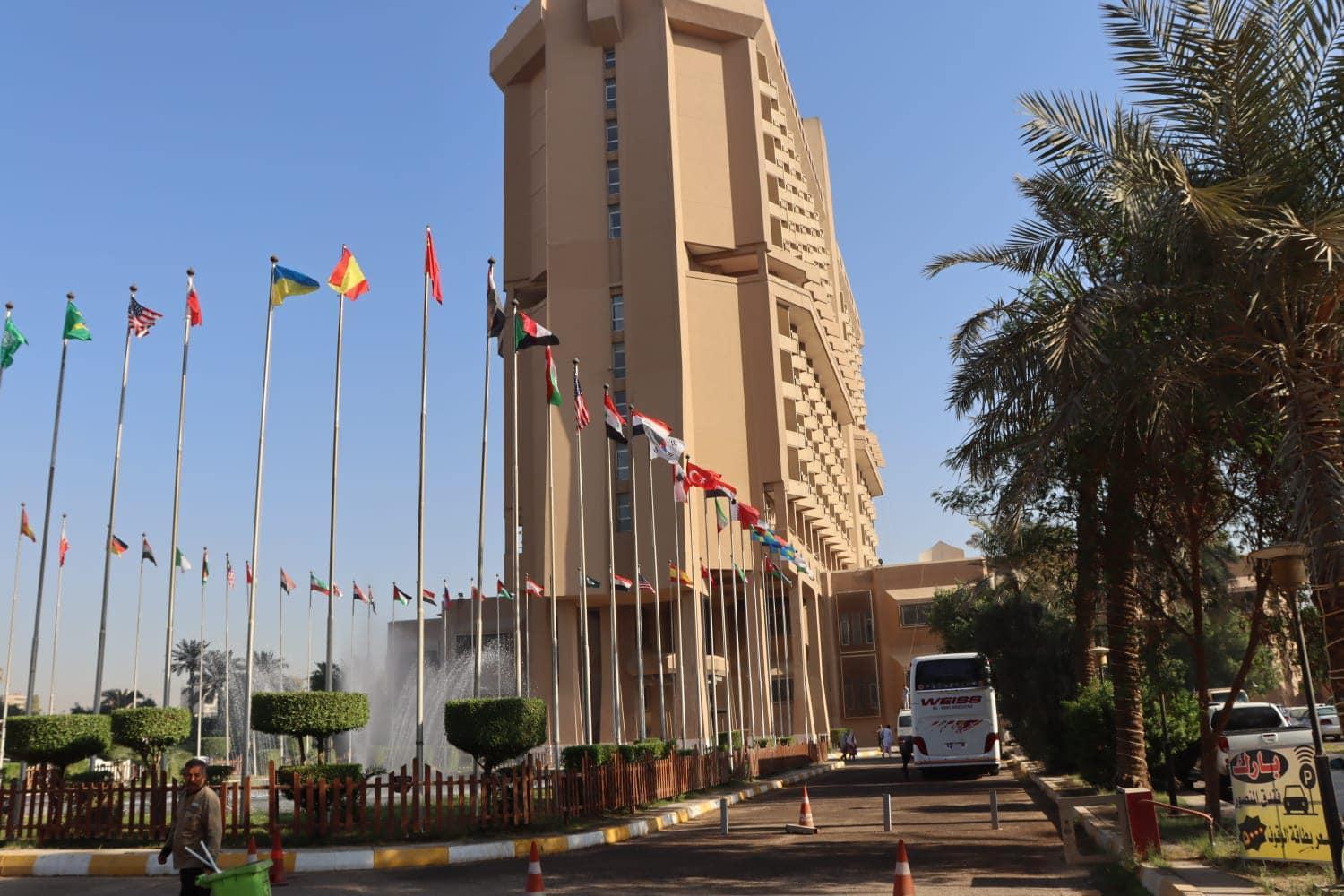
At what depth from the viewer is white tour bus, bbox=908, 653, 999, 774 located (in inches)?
1266

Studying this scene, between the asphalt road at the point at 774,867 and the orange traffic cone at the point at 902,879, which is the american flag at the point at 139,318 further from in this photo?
the orange traffic cone at the point at 902,879

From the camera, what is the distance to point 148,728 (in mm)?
19297

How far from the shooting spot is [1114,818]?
52.5 feet

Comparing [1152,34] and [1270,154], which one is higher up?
[1152,34]

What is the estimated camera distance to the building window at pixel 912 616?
226ft

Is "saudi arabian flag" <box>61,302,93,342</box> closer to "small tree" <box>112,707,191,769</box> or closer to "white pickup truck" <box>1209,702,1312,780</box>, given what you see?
"small tree" <box>112,707,191,769</box>

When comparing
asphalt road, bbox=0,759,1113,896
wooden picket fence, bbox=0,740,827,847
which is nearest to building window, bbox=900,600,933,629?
asphalt road, bbox=0,759,1113,896

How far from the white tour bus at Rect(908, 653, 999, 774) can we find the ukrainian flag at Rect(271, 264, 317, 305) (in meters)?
20.5

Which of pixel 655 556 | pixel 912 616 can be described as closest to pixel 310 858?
pixel 655 556

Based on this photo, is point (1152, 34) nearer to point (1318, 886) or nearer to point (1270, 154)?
point (1270, 154)

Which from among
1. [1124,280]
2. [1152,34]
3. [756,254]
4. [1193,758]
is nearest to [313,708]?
[1124,280]

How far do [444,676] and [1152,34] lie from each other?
4901cm

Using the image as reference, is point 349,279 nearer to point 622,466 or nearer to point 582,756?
point 582,756

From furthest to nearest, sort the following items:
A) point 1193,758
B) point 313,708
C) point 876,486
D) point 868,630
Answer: point 876,486
point 868,630
point 1193,758
point 313,708
